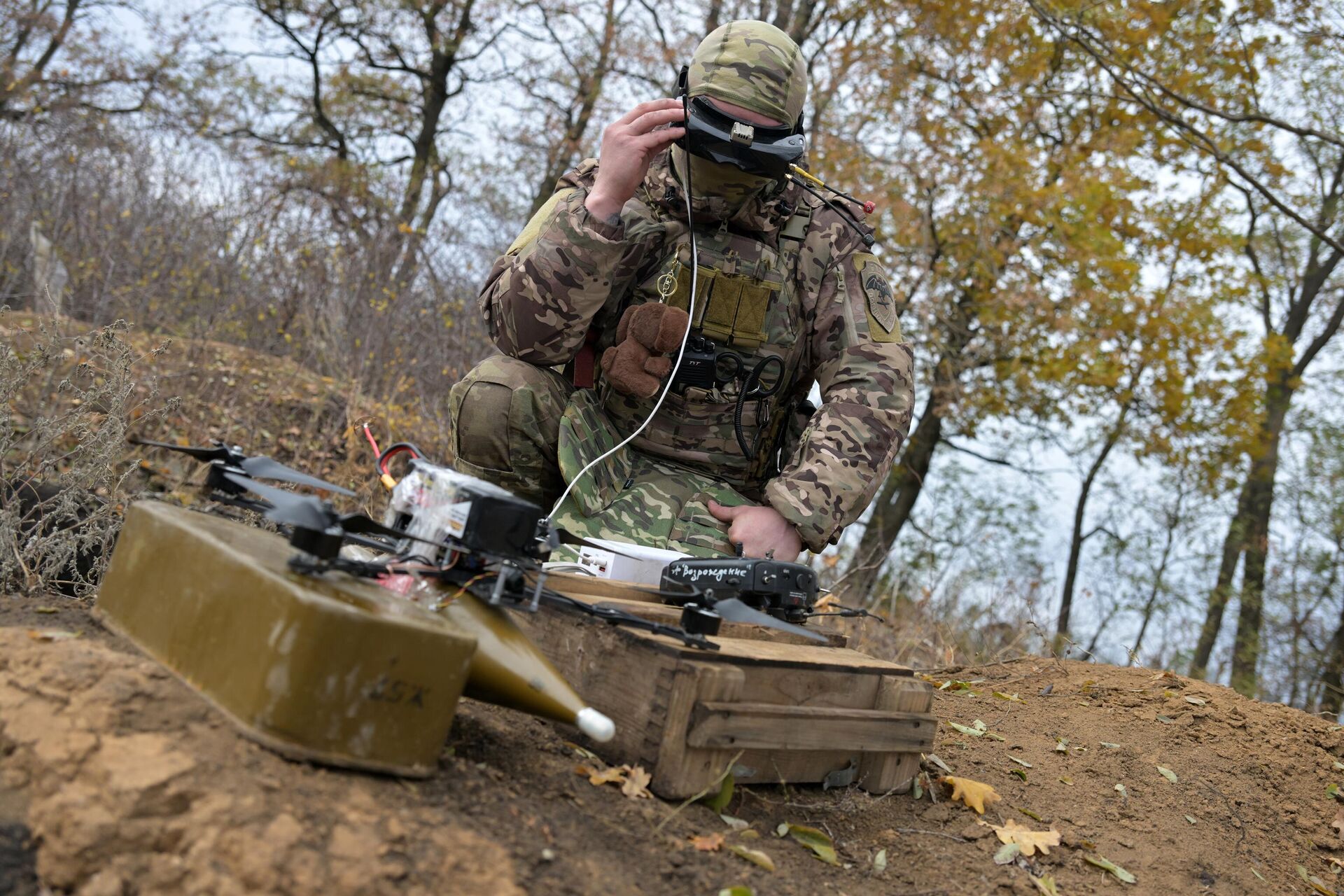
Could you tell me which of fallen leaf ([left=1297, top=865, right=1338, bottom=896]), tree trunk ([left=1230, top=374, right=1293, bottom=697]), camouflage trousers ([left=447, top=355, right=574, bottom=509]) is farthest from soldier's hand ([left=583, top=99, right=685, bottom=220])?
tree trunk ([left=1230, top=374, right=1293, bottom=697])

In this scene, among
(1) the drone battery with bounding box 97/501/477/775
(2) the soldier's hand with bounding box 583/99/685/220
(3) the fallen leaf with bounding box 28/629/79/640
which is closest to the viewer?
(1) the drone battery with bounding box 97/501/477/775

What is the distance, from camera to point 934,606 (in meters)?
6.45

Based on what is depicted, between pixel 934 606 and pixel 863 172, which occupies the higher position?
pixel 863 172

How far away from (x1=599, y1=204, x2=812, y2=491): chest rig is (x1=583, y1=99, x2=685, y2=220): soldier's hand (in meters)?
0.29

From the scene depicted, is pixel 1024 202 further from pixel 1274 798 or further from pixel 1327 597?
pixel 1274 798

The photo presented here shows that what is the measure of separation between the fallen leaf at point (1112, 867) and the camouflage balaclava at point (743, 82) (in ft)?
7.02

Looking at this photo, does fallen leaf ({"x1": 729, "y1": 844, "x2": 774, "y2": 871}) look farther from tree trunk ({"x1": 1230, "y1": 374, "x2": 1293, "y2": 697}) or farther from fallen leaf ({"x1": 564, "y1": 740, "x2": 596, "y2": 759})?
tree trunk ({"x1": 1230, "y1": 374, "x2": 1293, "y2": 697})

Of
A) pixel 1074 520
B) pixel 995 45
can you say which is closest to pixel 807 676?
pixel 995 45

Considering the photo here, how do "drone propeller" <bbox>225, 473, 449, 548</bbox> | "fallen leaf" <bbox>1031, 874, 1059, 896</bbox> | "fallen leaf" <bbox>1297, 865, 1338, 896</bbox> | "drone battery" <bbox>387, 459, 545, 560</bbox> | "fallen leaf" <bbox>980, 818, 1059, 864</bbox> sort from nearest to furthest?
1. "drone propeller" <bbox>225, 473, 449, 548</bbox>
2. "drone battery" <bbox>387, 459, 545, 560</bbox>
3. "fallen leaf" <bbox>1031, 874, 1059, 896</bbox>
4. "fallen leaf" <bbox>980, 818, 1059, 864</bbox>
5. "fallen leaf" <bbox>1297, 865, 1338, 896</bbox>

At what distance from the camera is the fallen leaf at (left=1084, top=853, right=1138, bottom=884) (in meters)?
2.54

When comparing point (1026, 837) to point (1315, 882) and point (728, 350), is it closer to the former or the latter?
point (1315, 882)

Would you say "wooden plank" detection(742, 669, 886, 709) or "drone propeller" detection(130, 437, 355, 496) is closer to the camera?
"drone propeller" detection(130, 437, 355, 496)

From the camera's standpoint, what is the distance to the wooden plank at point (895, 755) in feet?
8.36

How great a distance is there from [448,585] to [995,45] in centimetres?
1308
